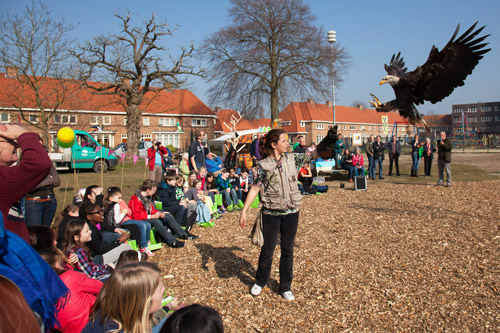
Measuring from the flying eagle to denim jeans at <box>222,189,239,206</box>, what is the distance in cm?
450

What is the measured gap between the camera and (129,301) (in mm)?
1828

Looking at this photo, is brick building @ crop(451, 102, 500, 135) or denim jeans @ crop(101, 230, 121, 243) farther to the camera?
brick building @ crop(451, 102, 500, 135)

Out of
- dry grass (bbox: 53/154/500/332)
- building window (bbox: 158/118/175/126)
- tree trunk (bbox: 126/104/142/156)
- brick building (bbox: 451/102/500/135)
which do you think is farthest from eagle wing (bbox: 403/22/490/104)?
Result: brick building (bbox: 451/102/500/135)

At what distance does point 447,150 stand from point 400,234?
7007 mm

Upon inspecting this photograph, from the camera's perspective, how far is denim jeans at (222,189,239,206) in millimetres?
9070

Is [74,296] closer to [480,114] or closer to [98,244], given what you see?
[98,244]

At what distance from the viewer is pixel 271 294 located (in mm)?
3986

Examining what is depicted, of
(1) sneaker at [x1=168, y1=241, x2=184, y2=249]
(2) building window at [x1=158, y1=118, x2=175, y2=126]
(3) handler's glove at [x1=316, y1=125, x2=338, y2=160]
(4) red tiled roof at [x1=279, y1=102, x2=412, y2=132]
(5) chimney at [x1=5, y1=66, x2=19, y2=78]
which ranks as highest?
(4) red tiled roof at [x1=279, y1=102, x2=412, y2=132]

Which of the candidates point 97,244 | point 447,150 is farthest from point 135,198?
point 447,150

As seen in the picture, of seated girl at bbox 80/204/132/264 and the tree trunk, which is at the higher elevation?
the tree trunk

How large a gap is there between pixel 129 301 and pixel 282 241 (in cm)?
226

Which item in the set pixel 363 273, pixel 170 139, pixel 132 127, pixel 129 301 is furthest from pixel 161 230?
pixel 170 139

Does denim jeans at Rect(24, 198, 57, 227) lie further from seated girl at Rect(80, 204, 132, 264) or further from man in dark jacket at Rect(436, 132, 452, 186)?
man in dark jacket at Rect(436, 132, 452, 186)

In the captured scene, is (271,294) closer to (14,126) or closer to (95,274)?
(95,274)
